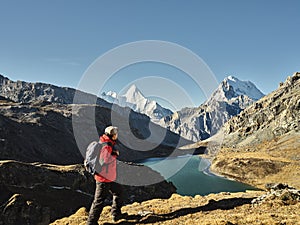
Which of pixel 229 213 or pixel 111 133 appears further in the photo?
pixel 229 213

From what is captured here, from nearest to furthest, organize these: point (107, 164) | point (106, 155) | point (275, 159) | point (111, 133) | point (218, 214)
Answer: point (106, 155) → point (107, 164) → point (111, 133) → point (218, 214) → point (275, 159)

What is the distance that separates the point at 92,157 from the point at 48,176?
55.5 meters

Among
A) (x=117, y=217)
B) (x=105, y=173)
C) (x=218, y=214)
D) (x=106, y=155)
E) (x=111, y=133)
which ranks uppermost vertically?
(x=111, y=133)

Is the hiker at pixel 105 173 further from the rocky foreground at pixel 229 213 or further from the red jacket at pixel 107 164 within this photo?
the rocky foreground at pixel 229 213

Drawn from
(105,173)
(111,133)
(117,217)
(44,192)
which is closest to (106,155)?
(105,173)

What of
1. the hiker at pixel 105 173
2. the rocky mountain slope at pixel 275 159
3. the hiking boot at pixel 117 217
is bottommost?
the hiking boot at pixel 117 217

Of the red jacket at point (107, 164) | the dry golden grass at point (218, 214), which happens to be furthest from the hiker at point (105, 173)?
the dry golden grass at point (218, 214)

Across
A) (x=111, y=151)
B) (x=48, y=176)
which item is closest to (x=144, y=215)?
(x=111, y=151)

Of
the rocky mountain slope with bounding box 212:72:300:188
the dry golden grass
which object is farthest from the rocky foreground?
the rocky mountain slope with bounding box 212:72:300:188

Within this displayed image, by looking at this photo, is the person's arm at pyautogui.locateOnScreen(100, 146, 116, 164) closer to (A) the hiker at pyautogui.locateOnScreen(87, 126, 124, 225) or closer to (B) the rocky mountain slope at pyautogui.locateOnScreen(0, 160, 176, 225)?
(A) the hiker at pyautogui.locateOnScreen(87, 126, 124, 225)

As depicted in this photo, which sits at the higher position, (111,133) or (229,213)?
(111,133)

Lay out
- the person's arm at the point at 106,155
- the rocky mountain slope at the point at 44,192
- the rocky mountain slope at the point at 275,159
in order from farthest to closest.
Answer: the rocky mountain slope at the point at 275,159 → the rocky mountain slope at the point at 44,192 → the person's arm at the point at 106,155

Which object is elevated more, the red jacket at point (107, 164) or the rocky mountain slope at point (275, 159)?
the rocky mountain slope at point (275, 159)

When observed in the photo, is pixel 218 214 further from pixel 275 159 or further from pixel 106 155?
pixel 275 159
